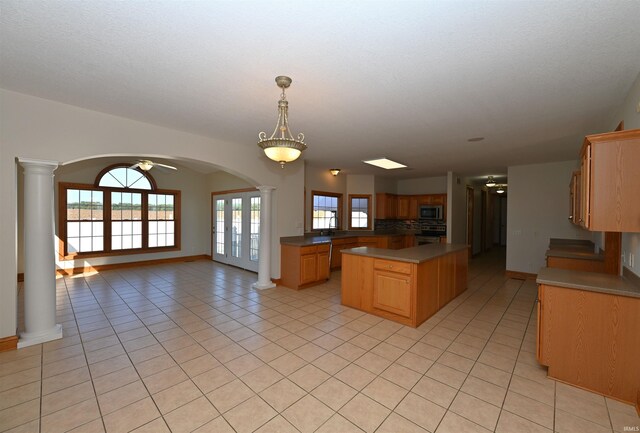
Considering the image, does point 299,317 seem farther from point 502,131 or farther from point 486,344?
point 502,131

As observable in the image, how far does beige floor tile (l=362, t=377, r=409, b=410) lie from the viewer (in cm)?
209

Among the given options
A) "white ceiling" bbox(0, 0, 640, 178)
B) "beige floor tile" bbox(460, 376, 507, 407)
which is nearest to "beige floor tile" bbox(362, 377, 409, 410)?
"beige floor tile" bbox(460, 376, 507, 407)

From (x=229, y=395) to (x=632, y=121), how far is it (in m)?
4.05

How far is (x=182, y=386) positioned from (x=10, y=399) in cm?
122

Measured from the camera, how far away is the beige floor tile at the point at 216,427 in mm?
1788

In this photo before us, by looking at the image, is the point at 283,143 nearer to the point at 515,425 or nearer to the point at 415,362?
the point at 415,362

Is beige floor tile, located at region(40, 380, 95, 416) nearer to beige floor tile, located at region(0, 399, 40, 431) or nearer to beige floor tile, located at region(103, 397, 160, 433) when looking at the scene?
beige floor tile, located at region(0, 399, 40, 431)

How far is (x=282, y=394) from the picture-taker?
2160mm

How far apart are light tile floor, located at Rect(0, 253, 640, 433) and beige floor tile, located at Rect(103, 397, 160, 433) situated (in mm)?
12

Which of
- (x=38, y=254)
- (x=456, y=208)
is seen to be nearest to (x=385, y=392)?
(x=38, y=254)

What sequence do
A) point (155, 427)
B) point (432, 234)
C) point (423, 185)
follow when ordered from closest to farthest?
point (155, 427) → point (432, 234) → point (423, 185)

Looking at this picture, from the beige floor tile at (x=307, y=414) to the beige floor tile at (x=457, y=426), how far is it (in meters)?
0.75

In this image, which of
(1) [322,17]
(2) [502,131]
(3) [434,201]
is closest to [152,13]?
(1) [322,17]

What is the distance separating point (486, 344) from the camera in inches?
118
